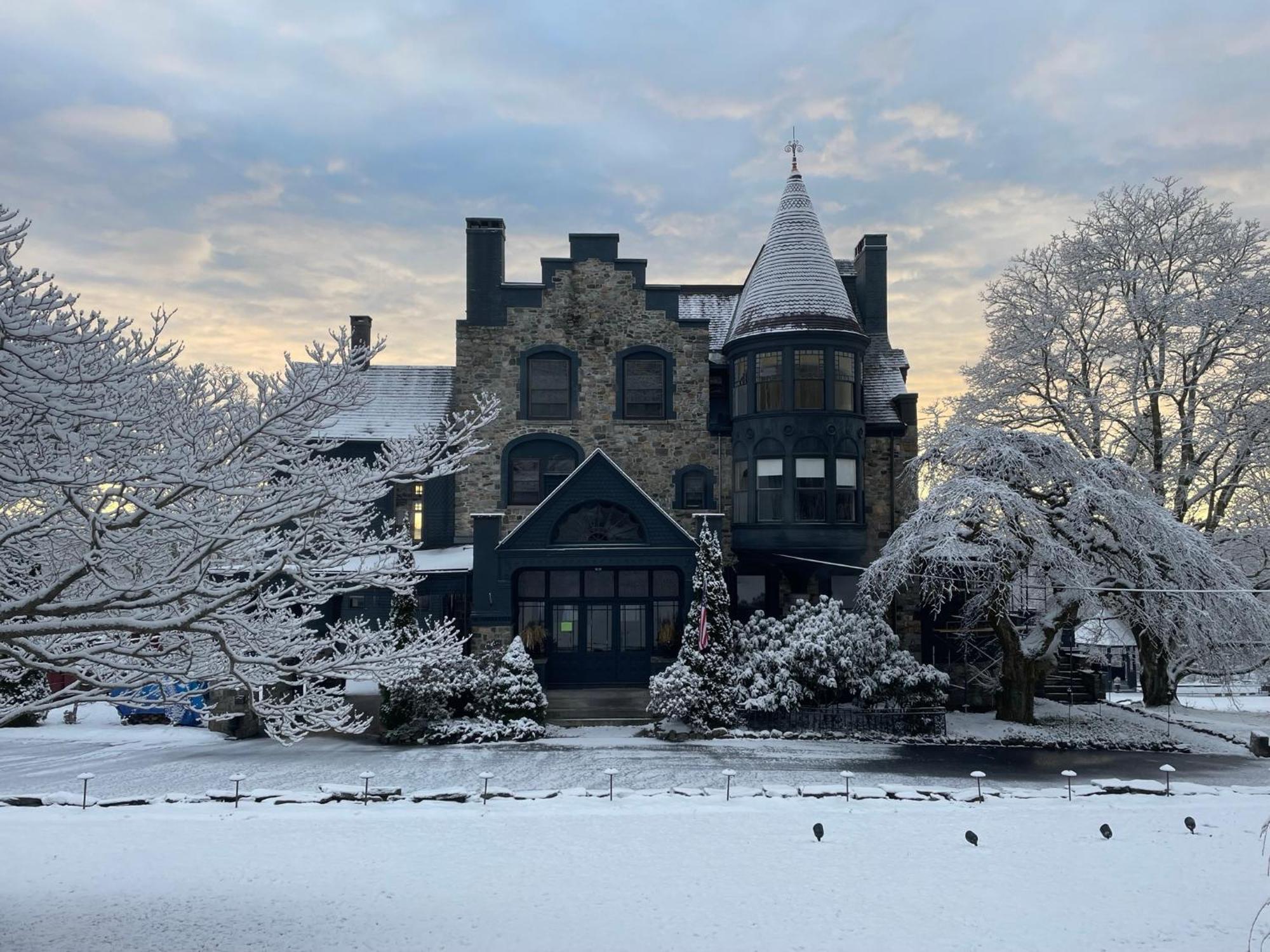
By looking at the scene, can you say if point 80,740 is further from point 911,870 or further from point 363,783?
point 911,870

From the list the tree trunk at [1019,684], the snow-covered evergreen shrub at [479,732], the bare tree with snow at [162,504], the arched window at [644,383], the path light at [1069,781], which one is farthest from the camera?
the arched window at [644,383]

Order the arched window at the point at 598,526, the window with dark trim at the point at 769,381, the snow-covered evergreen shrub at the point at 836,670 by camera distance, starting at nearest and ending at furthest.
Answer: the snow-covered evergreen shrub at the point at 836,670 < the arched window at the point at 598,526 < the window with dark trim at the point at 769,381

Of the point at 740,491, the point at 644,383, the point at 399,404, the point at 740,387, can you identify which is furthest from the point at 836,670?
the point at 399,404

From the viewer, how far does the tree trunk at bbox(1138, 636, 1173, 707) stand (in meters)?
24.3

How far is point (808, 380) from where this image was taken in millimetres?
26281

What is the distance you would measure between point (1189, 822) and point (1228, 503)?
16340mm

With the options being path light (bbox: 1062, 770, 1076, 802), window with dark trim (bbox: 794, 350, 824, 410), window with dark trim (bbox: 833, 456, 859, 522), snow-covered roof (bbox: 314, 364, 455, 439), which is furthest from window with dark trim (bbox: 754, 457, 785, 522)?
path light (bbox: 1062, 770, 1076, 802)

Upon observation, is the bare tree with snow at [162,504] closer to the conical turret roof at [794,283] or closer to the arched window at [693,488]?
the conical turret roof at [794,283]

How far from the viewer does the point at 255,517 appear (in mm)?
8258

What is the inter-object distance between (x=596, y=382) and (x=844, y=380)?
26.5 feet

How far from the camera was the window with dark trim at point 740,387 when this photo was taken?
2702cm

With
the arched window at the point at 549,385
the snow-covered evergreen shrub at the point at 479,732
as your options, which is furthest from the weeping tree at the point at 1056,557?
the arched window at the point at 549,385

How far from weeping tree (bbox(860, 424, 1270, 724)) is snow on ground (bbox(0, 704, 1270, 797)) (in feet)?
9.57

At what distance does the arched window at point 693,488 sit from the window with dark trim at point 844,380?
15.8ft
